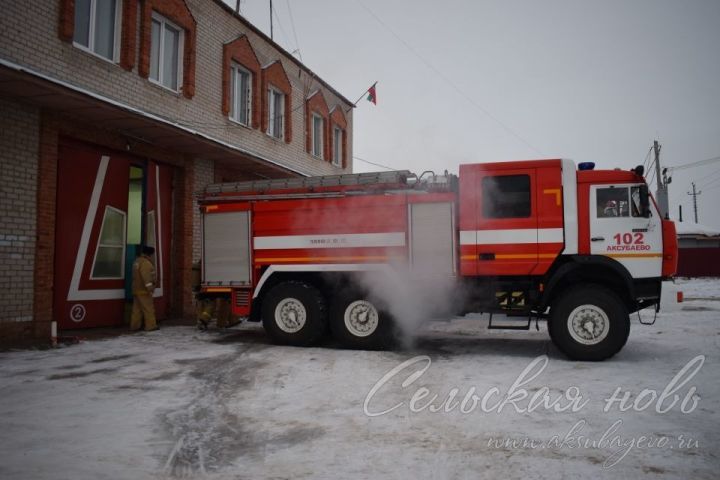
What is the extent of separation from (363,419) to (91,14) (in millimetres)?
9761

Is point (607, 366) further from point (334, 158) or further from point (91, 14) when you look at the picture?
point (334, 158)

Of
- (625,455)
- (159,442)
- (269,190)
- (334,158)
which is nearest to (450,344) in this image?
(269,190)

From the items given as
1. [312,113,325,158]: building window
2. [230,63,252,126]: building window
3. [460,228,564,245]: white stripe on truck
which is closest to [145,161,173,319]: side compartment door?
[230,63,252,126]: building window

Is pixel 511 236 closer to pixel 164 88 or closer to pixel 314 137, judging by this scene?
pixel 164 88

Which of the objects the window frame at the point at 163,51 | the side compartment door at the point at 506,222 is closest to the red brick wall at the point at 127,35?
the window frame at the point at 163,51

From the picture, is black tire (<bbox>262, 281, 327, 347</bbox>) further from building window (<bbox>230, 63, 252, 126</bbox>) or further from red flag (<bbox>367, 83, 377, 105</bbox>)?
red flag (<bbox>367, 83, 377, 105</bbox>)

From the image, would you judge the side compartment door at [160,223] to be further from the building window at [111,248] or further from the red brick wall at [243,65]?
the red brick wall at [243,65]

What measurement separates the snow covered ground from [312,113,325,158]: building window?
40.4 feet

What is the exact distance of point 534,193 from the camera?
7855mm

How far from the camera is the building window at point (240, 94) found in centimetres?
1454

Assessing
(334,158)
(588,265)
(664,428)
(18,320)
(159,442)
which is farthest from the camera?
(334,158)

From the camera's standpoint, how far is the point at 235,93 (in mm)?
14648

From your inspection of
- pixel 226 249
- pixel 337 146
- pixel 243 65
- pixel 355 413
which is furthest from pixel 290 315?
pixel 337 146

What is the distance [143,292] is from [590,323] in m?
8.58
